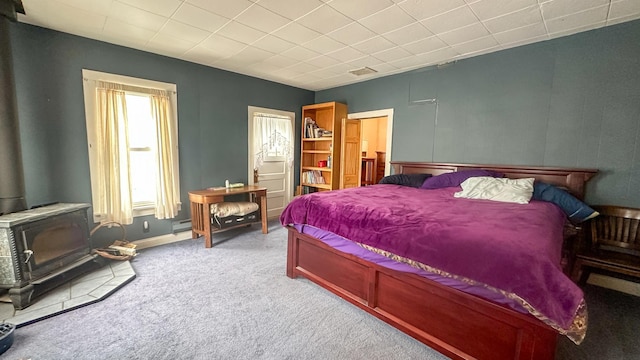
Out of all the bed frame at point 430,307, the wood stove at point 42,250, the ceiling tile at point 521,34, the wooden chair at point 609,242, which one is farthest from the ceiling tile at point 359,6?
the wood stove at point 42,250

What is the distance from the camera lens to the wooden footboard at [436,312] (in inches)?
50.7

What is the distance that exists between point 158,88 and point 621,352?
4.96m

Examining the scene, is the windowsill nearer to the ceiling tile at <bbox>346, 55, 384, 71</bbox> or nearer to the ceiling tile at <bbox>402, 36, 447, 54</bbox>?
the ceiling tile at <bbox>346, 55, 384, 71</bbox>

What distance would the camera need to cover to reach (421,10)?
7.25 feet

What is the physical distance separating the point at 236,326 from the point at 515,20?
352cm

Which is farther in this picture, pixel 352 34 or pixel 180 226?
pixel 180 226

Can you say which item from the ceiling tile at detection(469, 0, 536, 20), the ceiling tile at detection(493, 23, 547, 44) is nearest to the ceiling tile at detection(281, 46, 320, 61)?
the ceiling tile at detection(469, 0, 536, 20)

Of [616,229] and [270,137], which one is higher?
[270,137]

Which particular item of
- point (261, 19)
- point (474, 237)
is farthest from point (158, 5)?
point (474, 237)

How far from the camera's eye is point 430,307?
1.61m

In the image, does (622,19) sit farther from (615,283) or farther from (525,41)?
(615,283)

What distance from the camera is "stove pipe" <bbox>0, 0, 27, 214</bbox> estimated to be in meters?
2.10

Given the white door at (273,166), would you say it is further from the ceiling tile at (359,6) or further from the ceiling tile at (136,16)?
the ceiling tile at (359,6)

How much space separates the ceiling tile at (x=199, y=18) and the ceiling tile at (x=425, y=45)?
2.00m
